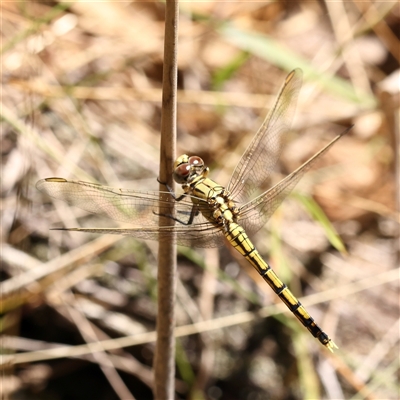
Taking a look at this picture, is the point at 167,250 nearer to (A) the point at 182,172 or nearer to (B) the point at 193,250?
(A) the point at 182,172

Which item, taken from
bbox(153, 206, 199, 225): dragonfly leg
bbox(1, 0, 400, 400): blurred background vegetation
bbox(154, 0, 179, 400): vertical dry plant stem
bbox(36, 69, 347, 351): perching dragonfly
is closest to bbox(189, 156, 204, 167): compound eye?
bbox(36, 69, 347, 351): perching dragonfly

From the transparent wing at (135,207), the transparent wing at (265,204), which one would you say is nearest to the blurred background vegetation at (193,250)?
the transparent wing at (265,204)

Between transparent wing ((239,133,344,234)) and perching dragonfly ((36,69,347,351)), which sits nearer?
perching dragonfly ((36,69,347,351))

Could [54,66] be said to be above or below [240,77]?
above

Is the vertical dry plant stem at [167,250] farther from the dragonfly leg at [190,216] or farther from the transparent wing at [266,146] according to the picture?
the transparent wing at [266,146]

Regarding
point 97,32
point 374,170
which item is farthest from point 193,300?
point 97,32

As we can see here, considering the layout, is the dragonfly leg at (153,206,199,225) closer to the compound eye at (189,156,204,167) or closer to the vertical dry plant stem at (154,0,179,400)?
the vertical dry plant stem at (154,0,179,400)

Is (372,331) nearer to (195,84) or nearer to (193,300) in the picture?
(193,300)

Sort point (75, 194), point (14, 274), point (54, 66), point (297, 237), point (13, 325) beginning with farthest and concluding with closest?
point (54, 66) → point (297, 237) → point (14, 274) → point (13, 325) → point (75, 194)
